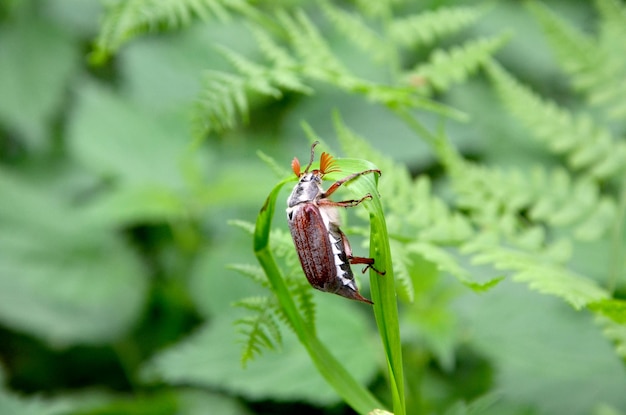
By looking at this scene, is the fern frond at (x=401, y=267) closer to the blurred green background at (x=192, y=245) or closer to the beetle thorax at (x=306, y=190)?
the beetle thorax at (x=306, y=190)

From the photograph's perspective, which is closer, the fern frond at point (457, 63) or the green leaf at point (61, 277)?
the fern frond at point (457, 63)

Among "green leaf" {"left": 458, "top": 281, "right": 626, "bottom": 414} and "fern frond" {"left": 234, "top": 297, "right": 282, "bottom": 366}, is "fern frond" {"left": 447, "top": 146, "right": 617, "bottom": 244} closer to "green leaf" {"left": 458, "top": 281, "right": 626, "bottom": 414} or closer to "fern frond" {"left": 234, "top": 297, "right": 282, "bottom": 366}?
"green leaf" {"left": 458, "top": 281, "right": 626, "bottom": 414}

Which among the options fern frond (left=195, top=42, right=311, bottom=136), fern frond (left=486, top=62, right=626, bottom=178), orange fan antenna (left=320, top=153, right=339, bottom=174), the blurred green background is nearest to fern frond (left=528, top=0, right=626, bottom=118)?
fern frond (left=486, top=62, right=626, bottom=178)

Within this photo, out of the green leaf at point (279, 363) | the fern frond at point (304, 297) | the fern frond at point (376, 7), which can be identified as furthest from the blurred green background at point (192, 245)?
the fern frond at point (304, 297)

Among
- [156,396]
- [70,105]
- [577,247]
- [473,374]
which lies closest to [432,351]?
[473,374]

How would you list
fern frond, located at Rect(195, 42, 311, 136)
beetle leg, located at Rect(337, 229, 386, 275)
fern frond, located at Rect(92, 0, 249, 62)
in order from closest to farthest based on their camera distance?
beetle leg, located at Rect(337, 229, 386, 275)
fern frond, located at Rect(195, 42, 311, 136)
fern frond, located at Rect(92, 0, 249, 62)
